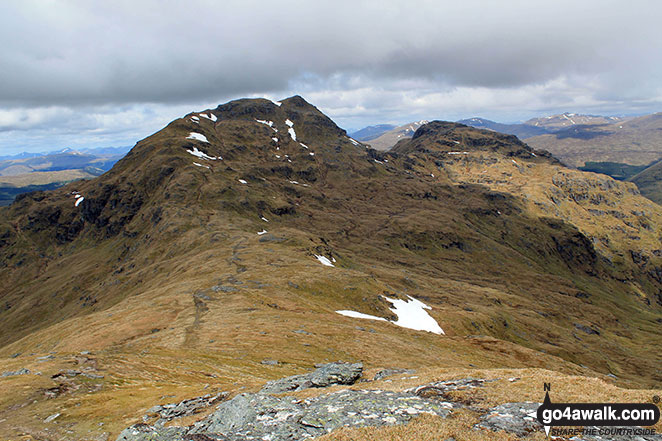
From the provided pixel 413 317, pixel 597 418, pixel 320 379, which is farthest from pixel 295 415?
pixel 413 317

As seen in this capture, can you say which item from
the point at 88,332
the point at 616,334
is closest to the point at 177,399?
the point at 88,332

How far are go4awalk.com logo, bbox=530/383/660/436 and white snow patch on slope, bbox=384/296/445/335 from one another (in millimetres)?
74546

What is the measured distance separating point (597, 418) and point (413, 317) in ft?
277

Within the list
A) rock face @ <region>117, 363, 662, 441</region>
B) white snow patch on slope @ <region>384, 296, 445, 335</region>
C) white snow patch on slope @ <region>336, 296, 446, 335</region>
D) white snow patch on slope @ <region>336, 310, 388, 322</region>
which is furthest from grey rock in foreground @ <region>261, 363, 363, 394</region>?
white snow patch on slope @ <region>384, 296, 445, 335</region>

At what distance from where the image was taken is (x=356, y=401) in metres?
19.5

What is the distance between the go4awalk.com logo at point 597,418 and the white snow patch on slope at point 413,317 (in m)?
74.5

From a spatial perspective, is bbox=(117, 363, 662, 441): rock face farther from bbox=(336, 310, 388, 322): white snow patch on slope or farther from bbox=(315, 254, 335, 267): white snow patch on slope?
bbox=(315, 254, 335, 267): white snow patch on slope

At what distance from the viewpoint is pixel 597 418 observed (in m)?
14.9

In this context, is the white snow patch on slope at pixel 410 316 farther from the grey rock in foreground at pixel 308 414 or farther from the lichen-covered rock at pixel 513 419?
the lichen-covered rock at pixel 513 419

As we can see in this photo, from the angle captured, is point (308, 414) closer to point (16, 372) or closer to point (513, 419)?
point (513, 419)

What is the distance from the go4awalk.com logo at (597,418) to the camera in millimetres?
14125

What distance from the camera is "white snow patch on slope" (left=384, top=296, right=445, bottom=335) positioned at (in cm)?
9139

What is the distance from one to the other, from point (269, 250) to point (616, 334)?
214519 millimetres

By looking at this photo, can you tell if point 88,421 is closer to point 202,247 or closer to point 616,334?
point 202,247
